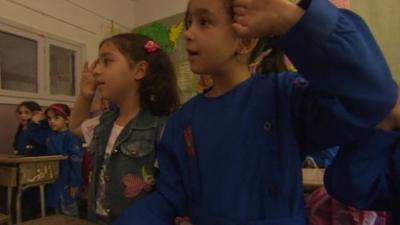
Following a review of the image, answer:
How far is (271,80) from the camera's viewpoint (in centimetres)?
62

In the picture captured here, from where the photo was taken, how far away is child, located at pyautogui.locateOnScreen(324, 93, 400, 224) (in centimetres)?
53

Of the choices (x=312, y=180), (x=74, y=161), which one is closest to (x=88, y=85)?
(x=312, y=180)

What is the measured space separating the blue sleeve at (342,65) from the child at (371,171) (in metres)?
0.08

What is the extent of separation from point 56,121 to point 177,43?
1.59 m

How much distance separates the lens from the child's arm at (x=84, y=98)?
4.15ft

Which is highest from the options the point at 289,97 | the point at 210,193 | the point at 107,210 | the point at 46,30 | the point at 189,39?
the point at 46,30

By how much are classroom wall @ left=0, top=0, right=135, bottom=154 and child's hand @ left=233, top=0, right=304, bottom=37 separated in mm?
3394

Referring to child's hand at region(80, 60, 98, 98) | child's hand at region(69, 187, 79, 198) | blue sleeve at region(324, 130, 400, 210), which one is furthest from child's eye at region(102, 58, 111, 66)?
child's hand at region(69, 187, 79, 198)

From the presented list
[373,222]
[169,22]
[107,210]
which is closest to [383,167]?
[373,222]

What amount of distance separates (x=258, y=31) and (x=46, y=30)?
12.2 ft

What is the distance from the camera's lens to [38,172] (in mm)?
2715

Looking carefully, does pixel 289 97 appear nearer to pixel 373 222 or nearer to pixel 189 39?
pixel 189 39

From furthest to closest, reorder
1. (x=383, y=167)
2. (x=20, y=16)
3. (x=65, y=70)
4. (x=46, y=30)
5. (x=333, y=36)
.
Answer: (x=65, y=70) < (x=46, y=30) < (x=20, y=16) < (x=383, y=167) < (x=333, y=36)

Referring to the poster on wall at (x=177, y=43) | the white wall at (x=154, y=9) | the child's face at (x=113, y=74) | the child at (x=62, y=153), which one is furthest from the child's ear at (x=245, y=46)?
the white wall at (x=154, y=9)
